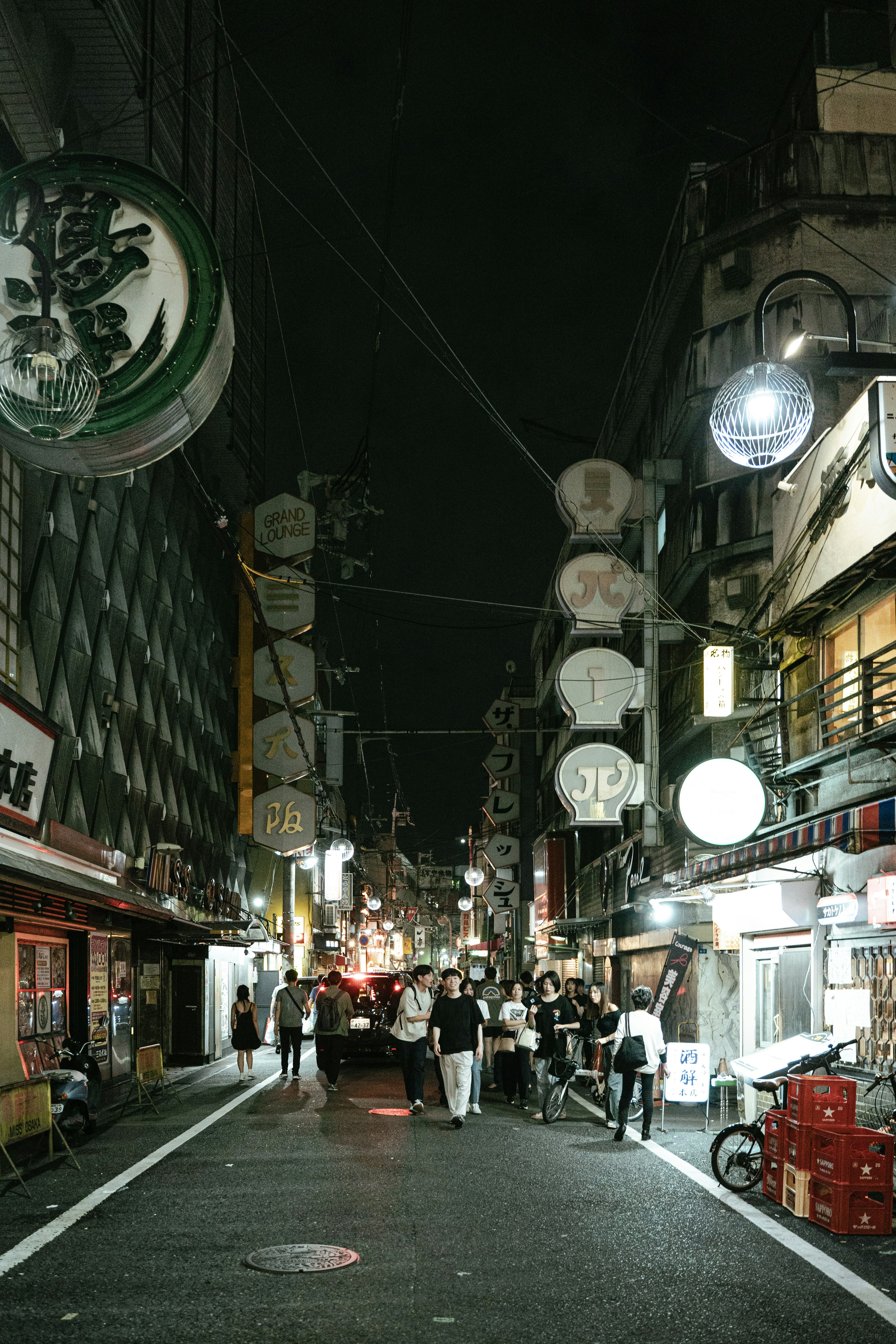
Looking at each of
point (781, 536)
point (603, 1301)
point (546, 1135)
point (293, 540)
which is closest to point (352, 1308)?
point (603, 1301)

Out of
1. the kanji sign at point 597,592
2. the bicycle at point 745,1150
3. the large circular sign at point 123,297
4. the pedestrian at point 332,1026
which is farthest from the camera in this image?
the kanji sign at point 597,592

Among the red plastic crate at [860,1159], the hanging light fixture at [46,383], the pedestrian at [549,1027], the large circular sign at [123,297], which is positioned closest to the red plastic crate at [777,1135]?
the red plastic crate at [860,1159]

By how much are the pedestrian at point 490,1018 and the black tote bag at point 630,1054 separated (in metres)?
6.97

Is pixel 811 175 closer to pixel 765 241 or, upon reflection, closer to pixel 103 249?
pixel 765 241

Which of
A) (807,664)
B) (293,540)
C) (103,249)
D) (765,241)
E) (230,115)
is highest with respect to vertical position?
(230,115)

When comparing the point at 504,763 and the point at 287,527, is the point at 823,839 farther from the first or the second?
the point at 504,763

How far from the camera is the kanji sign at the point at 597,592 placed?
22016 millimetres

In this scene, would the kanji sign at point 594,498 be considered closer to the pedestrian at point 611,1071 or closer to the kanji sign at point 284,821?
the pedestrian at point 611,1071

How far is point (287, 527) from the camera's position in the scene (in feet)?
101

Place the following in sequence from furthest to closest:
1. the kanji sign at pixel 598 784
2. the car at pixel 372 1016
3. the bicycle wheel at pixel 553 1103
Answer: the car at pixel 372 1016
the kanji sign at pixel 598 784
the bicycle wheel at pixel 553 1103

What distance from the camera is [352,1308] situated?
7.02 meters

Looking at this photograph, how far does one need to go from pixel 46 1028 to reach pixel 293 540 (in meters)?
15.7

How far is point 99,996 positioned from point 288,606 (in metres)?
13.4

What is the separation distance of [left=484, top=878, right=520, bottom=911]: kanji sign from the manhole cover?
4620cm
